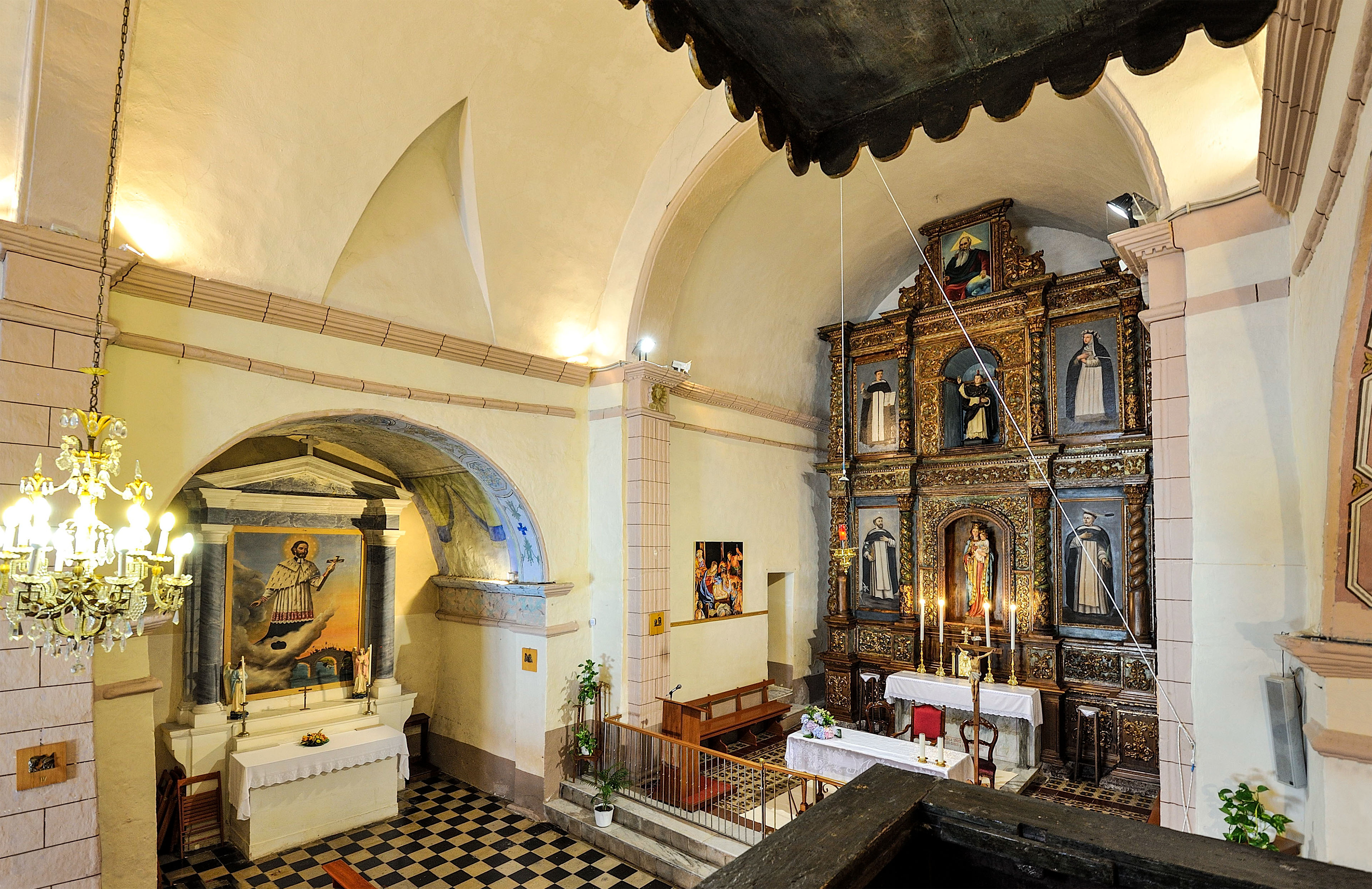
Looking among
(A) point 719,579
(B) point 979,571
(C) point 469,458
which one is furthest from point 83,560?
(B) point 979,571

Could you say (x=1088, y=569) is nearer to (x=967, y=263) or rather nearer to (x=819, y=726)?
(x=819, y=726)

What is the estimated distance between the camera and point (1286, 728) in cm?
418

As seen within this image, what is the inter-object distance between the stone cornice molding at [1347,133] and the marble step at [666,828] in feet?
19.8

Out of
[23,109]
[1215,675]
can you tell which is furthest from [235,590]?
[1215,675]

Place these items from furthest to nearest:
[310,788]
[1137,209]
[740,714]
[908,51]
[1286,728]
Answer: [740,714]
[310,788]
[1137,209]
[1286,728]
[908,51]

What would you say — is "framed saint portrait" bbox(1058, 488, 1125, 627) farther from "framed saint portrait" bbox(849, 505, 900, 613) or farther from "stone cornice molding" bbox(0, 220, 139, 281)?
"stone cornice molding" bbox(0, 220, 139, 281)

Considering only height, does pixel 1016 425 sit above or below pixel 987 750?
above

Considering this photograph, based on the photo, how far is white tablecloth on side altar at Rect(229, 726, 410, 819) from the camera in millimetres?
7430

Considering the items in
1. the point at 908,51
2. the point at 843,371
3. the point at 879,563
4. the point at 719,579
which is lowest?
the point at 719,579

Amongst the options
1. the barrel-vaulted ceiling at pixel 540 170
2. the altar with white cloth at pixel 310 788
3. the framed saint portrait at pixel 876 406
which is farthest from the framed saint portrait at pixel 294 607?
the framed saint portrait at pixel 876 406

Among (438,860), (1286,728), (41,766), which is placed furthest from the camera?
(438,860)

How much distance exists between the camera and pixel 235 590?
28.2ft

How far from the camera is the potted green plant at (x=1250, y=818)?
4.09 metres

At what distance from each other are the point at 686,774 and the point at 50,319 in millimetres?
6646
